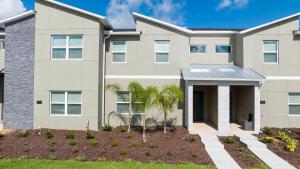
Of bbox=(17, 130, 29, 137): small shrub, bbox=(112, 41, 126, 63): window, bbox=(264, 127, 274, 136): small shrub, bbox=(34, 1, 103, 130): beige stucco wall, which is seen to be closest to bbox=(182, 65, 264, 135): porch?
bbox=(264, 127, 274, 136): small shrub

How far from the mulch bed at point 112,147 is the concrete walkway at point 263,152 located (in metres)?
2.27

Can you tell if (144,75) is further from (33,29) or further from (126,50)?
(33,29)

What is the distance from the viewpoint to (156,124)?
62.5ft

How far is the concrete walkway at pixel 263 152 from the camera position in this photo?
11156 millimetres

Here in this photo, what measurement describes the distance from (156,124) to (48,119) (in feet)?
22.0

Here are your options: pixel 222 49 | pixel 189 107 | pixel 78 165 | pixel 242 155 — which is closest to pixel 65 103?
pixel 189 107

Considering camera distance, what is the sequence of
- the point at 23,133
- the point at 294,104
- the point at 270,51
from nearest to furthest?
1. the point at 23,133
2. the point at 294,104
3. the point at 270,51

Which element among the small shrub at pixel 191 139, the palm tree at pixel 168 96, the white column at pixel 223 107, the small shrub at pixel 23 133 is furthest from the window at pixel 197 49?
the small shrub at pixel 23 133

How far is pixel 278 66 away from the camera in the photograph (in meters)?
18.9

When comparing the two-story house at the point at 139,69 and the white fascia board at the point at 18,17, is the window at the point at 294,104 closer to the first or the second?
the two-story house at the point at 139,69

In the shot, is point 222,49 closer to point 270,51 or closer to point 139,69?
point 270,51

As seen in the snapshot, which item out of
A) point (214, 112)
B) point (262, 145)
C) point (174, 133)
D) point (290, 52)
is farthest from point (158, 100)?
point (290, 52)

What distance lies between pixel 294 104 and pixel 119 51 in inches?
466

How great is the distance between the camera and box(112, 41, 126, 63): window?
63.8 ft
